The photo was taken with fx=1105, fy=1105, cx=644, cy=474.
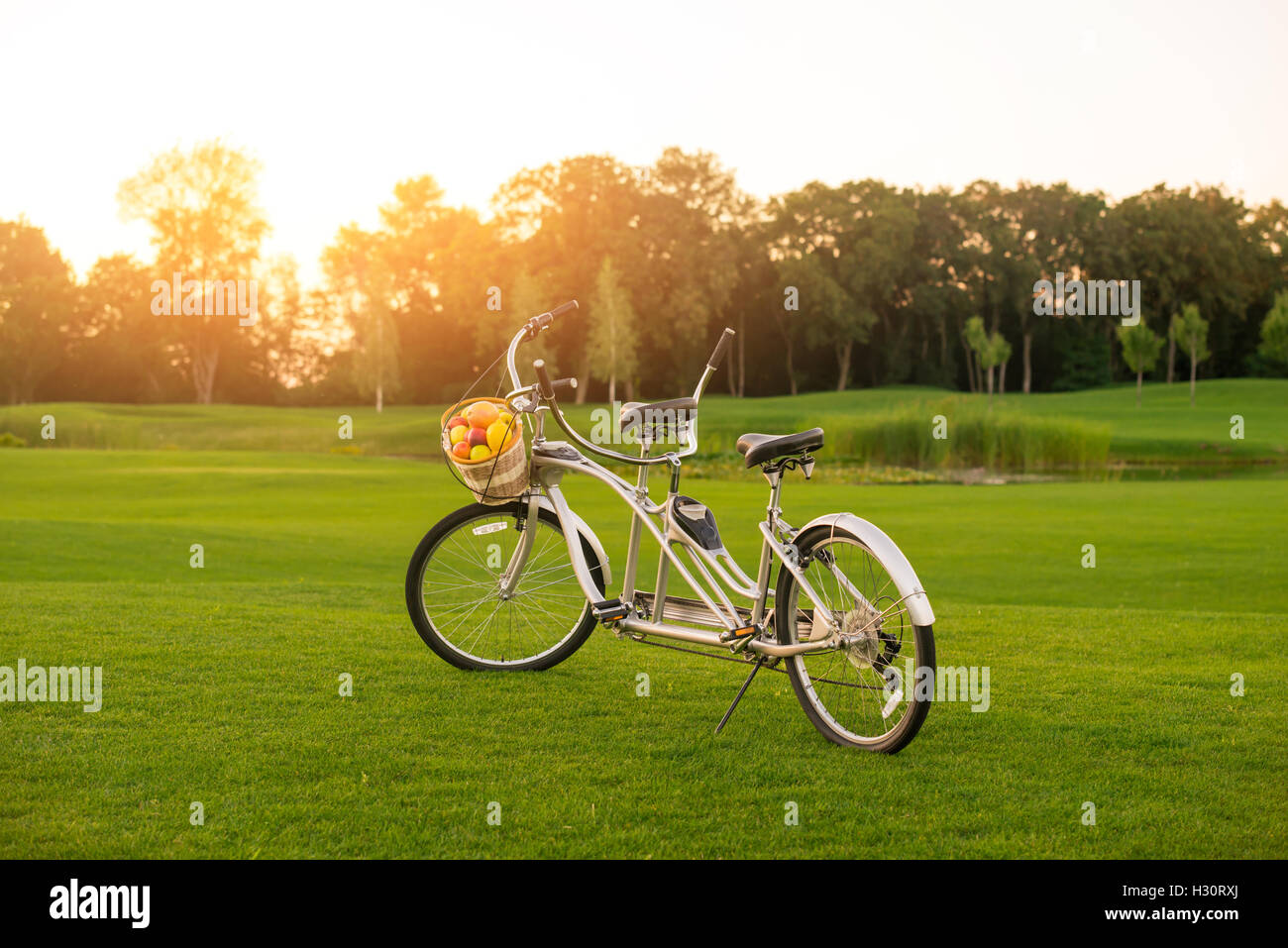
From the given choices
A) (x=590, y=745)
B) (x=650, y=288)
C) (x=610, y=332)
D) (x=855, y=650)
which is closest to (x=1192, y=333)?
(x=650, y=288)

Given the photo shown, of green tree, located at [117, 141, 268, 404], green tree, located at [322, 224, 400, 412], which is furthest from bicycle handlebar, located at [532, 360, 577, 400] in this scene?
green tree, located at [117, 141, 268, 404]

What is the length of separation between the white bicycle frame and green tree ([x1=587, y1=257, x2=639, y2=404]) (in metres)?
42.6

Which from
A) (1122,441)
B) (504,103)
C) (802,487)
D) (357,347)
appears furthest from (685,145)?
(802,487)

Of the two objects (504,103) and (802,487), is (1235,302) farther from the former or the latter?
(802,487)

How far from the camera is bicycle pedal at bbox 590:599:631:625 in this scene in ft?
16.2

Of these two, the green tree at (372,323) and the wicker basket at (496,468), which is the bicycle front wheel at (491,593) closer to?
the wicker basket at (496,468)

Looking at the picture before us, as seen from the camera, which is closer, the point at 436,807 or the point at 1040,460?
the point at 436,807

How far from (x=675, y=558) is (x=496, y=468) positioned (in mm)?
1008

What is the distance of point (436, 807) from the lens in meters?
3.53

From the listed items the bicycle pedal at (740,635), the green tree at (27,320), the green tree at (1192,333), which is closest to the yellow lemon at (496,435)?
the bicycle pedal at (740,635)

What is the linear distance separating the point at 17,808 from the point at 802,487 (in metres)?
17.9

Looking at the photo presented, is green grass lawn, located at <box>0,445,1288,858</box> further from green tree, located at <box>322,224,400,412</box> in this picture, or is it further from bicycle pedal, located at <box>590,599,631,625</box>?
green tree, located at <box>322,224,400,412</box>

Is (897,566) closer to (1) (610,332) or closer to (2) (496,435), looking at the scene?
(2) (496,435)

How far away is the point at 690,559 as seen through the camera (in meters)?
4.77
